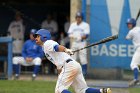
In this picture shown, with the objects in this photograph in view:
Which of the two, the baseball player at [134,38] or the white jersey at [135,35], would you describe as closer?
the baseball player at [134,38]

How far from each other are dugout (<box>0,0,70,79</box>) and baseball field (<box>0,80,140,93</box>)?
522 cm

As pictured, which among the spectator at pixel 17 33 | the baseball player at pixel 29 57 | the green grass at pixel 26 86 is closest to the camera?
the green grass at pixel 26 86

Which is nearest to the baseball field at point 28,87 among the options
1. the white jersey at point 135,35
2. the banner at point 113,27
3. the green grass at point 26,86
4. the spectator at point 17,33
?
the green grass at point 26,86

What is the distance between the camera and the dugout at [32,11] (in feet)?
63.3

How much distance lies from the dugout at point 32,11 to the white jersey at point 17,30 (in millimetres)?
1401

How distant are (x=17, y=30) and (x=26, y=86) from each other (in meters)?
4.72

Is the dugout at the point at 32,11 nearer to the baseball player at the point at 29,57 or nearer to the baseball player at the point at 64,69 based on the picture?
the baseball player at the point at 29,57

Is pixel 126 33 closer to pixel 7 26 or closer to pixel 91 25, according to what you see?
pixel 91 25

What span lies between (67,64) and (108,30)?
6.13 meters

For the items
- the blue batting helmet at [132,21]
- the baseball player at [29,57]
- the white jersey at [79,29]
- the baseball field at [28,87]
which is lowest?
the baseball field at [28,87]

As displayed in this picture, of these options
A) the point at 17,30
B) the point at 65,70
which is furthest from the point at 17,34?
the point at 65,70

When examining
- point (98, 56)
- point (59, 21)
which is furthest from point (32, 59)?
point (59, 21)

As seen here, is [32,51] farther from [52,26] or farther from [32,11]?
[32,11]

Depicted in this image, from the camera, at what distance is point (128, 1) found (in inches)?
611
